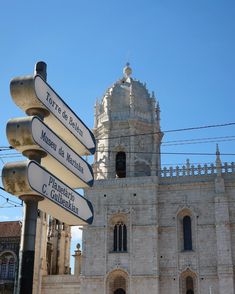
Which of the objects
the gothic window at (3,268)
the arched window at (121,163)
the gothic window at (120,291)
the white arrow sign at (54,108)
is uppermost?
the arched window at (121,163)

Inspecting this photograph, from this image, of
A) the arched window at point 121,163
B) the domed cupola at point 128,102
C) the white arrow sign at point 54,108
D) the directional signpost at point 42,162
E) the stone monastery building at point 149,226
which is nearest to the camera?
the directional signpost at point 42,162

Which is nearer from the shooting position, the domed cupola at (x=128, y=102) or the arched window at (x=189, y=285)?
the arched window at (x=189, y=285)

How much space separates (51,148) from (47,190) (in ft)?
2.72

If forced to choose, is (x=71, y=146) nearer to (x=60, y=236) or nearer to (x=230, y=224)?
(x=230, y=224)

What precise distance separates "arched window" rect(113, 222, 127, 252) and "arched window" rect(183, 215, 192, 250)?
14.1ft

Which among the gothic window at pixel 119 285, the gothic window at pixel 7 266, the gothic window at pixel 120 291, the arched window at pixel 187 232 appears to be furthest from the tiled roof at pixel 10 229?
the arched window at pixel 187 232

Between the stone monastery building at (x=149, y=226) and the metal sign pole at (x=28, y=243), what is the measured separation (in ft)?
75.1

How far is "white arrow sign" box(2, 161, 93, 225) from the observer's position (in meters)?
8.22

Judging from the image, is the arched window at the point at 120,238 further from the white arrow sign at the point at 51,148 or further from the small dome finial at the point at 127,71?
the white arrow sign at the point at 51,148

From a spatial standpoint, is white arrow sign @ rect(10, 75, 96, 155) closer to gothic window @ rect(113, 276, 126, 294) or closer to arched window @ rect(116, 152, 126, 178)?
gothic window @ rect(113, 276, 126, 294)

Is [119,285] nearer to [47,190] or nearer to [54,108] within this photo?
[54,108]

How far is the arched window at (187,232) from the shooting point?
1351 inches

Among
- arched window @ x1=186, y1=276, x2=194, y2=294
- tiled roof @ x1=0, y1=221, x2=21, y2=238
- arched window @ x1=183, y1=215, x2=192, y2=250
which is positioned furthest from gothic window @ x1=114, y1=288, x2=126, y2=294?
tiled roof @ x1=0, y1=221, x2=21, y2=238

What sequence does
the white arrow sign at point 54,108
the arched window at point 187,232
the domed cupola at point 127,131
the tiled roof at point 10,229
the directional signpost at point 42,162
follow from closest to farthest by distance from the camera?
the directional signpost at point 42,162 < the white arrow sign at point 54,108 < the arched window at point 187,232 < the domed cupola at point 127,131 < the tiled roof at point 10,229
